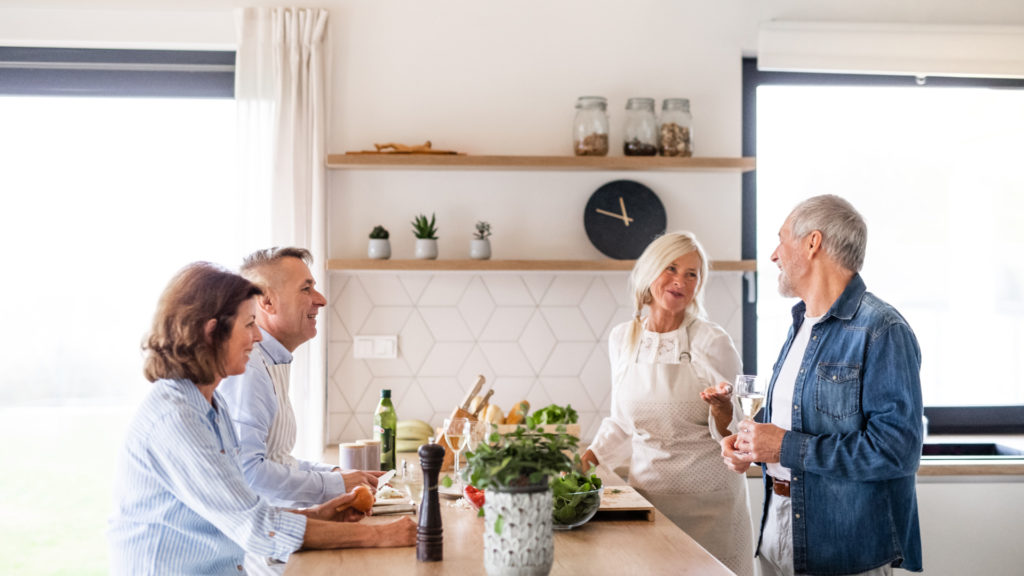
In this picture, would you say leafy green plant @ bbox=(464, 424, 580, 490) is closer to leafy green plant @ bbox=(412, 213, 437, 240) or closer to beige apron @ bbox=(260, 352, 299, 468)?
beige apron @ bbox=(260, 352, 299, 468)

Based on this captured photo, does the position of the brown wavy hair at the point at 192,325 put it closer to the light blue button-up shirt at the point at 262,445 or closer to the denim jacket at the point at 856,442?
the light blue button-up shirt at the point at 262,445

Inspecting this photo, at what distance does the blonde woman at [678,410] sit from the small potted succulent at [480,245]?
2.32 feet

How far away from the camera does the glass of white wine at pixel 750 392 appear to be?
6.44 feet

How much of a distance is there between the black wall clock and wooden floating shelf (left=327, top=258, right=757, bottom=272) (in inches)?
6.2

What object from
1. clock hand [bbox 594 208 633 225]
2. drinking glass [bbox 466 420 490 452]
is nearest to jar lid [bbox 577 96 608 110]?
clock hand [bbox 594 208 633 225]

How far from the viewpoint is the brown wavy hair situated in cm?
175

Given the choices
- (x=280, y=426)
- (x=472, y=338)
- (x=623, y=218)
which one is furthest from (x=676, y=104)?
(x=280, y=426)

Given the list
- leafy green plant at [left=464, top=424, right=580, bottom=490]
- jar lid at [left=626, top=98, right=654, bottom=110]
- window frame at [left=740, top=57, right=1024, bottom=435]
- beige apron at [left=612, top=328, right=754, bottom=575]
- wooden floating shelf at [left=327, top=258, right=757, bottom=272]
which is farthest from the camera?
window frame at [left=740, top=57, right=1024, bottom=435]

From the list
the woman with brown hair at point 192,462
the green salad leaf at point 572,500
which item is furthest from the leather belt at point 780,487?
the woman with brown hair at point 192,462

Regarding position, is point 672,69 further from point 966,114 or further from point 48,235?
point 48,235

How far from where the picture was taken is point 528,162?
11.2ft

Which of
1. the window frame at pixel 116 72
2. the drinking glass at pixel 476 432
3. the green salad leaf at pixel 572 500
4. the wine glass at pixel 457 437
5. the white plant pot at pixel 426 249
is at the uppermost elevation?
the window frame at pixel 116 72

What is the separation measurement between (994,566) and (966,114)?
1843 mm

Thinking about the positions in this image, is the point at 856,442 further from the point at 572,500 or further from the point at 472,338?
the point at 472,338
